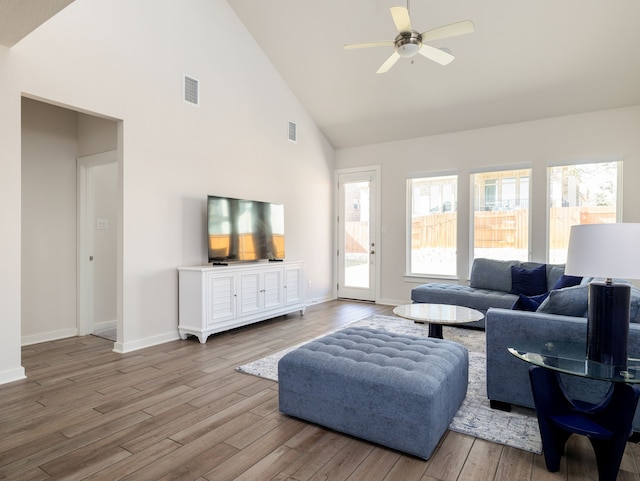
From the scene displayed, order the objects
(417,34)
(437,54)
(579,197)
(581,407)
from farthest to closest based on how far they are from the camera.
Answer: (579,197) → (437,54) → (417,34) → (581,407)

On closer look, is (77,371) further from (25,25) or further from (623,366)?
(623,366)

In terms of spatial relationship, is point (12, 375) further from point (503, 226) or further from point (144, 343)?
point (503, 226)

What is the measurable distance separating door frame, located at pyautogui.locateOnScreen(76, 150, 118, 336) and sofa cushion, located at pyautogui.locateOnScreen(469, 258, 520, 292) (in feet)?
16.5

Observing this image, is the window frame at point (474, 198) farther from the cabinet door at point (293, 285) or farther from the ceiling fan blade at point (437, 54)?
the cabinet door at point (293, 285)

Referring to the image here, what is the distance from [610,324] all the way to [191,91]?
4.51 m

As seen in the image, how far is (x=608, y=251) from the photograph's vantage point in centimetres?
173

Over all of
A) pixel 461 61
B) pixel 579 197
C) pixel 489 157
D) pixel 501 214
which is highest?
pixel 461 61

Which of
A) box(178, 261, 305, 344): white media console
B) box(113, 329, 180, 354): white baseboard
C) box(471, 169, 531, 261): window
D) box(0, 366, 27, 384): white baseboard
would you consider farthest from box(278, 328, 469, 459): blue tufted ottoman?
box(471, 169, 531, 261): window

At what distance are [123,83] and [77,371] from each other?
2.77 meters

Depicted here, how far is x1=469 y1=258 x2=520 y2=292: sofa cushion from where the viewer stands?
16.5ft

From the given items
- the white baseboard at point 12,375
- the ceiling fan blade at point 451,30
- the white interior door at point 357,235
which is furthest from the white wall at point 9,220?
the white interior door at point 357,235

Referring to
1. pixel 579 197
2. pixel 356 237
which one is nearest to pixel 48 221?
pixel 356 237

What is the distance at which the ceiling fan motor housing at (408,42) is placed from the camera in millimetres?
3213

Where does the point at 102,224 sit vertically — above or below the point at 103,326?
above
